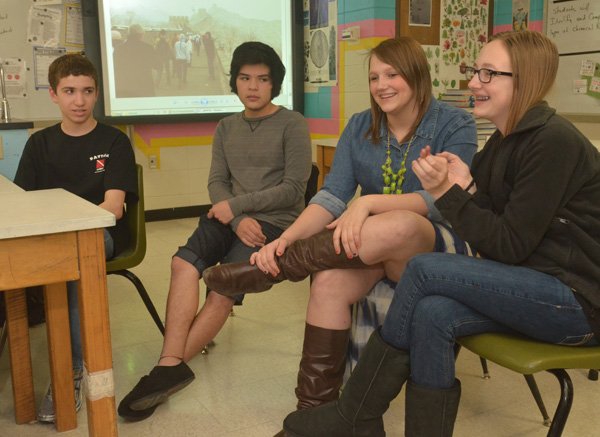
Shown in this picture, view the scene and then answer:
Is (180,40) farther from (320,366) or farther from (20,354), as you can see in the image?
(320,366)

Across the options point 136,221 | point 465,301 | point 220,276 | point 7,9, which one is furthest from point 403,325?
point 7,9

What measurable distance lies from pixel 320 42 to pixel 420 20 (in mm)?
842

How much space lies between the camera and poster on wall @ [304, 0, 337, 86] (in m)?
4.80

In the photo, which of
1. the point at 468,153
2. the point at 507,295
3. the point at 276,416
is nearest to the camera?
the point at 507,295

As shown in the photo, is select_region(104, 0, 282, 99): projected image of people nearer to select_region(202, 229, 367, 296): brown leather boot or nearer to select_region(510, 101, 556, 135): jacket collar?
select_region(202, 229, 367, 296): brown leather boot

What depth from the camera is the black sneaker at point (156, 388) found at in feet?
6.20

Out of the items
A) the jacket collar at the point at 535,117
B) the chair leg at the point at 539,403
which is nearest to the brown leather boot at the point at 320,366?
the chair leg at the point at 539,403

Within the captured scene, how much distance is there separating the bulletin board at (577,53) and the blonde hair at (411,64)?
1.93m

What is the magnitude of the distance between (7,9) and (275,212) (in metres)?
2.97

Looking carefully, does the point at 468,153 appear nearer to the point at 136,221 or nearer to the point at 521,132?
the point at 521,132

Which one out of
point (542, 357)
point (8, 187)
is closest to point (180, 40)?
point (8, 187)

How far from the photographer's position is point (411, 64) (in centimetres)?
180

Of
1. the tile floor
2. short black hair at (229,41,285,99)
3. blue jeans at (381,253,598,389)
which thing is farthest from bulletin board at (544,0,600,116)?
blue jeans at (381,253,598,389)

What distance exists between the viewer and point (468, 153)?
70.9 inches
